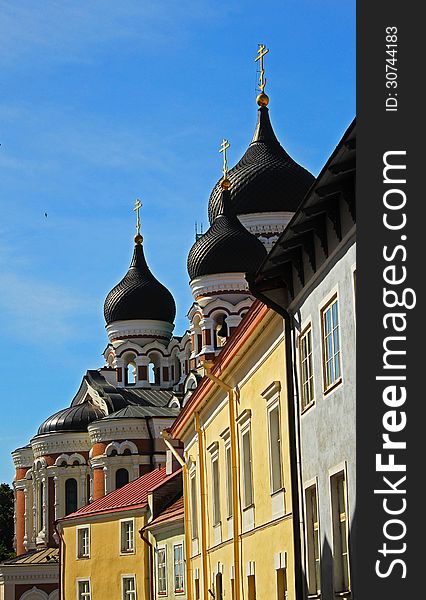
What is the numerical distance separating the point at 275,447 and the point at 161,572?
15927 mm

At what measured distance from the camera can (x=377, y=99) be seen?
30.1ft

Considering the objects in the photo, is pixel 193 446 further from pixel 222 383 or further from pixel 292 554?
pixel 292 554

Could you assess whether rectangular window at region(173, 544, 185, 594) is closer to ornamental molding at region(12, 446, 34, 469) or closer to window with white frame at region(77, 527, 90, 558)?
window with white frame at region(77, 527, 90, 558)

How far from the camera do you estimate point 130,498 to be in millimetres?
39531

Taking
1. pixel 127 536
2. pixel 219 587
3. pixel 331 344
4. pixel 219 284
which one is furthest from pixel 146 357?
pixel 331 344

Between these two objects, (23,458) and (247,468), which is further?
(23,458)

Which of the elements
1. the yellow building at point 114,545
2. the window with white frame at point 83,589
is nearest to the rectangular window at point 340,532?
the yellow building at point 114,545

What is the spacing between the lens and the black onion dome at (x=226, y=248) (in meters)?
57.7

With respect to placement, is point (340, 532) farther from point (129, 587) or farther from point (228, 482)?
point (129, 587)

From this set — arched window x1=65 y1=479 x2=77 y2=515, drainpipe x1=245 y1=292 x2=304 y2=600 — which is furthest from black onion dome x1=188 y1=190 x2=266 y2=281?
drainpipe x1=245 y1=292 x2=304 y2=600

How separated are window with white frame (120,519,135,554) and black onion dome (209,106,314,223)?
24075mm

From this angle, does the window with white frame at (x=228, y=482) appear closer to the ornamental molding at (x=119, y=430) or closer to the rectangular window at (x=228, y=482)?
the rectangular window at (x=228, y=482)

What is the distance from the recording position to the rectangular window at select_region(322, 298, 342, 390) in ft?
45.6

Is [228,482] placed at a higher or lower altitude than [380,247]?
lower
